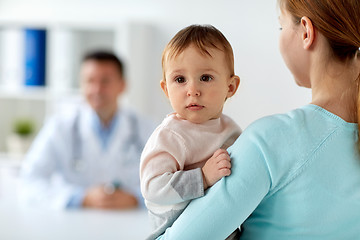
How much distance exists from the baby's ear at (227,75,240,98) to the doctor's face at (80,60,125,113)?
1.91m

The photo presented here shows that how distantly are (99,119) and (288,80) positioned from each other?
1642 mm

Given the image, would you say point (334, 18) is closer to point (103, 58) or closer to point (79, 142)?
point (79, 142)

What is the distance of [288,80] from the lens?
1203mm

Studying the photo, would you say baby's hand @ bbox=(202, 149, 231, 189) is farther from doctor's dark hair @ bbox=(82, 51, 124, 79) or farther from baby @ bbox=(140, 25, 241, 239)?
doctor's dark hair @ bbox=(82, 51, 124, 79)

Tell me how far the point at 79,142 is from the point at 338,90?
1957 millimetres

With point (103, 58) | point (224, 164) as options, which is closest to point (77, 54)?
point (103, 58)

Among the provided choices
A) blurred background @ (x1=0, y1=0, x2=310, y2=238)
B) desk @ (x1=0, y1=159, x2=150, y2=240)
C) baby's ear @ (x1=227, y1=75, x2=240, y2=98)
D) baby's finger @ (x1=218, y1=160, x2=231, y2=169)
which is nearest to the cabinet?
blurred background @ (x1=0, y1=0, x2=310, y2=238)

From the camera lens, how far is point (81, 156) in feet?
8.57

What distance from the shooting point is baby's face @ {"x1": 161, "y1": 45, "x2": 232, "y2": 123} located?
0.81 metres

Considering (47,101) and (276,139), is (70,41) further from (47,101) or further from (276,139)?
(276,139)

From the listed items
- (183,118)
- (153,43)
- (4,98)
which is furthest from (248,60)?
(4,98)

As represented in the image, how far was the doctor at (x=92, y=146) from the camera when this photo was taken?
2.50m

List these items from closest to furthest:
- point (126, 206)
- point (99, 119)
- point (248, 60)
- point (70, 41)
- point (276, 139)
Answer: point (276, 139) → point (248, 60) → point (126, 206) → point (99, 119) → point (70, 41)

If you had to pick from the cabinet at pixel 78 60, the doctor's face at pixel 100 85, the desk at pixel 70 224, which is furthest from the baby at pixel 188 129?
the cabinet at pixel 78 60
